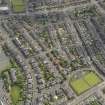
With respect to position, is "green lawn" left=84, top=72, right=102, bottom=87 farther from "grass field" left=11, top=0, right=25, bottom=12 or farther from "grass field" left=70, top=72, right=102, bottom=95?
"grass field" left=11, top=0, right=25, bottom=12

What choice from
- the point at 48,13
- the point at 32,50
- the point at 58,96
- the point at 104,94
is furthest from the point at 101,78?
the point at 48,13

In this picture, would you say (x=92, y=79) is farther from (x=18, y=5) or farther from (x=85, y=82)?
(x=18, y=5)

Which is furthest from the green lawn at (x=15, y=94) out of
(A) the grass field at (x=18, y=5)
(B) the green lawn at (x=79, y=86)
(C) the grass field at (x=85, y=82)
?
(A) the grass field at (x=18, y=5)

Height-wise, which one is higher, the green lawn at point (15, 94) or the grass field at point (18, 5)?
the grass field at point (18, 5)

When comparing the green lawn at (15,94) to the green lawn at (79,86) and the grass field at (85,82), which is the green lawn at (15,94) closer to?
the grass field at (85,82)

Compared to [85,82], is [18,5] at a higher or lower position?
higher

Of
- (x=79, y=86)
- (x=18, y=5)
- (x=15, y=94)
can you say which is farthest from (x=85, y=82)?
(x=18, y=5)
